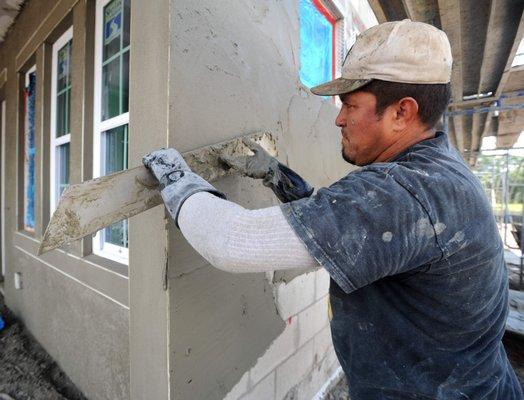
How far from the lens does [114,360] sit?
2.05 metres

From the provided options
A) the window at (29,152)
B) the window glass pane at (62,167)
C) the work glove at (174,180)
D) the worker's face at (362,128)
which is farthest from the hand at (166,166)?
the window at (29,152)

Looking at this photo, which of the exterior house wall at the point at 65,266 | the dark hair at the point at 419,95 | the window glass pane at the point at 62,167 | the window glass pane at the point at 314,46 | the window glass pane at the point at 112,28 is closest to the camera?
the dark hair at the point at 419,95

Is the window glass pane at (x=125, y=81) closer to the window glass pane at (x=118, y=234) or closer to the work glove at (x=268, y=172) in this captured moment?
the window glass pane at (x=118, y=234)

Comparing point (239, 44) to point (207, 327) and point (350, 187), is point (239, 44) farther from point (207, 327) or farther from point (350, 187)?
point (207, 327)

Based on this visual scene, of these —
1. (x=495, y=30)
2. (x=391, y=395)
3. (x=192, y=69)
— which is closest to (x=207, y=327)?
(x=391, y=395)

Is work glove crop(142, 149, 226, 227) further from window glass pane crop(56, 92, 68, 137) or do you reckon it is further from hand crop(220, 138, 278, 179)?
window glass pane crop(56, 92, 68, 137)

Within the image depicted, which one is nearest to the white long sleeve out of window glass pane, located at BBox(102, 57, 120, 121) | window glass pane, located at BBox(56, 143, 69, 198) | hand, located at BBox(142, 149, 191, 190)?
hand, located at BBox(142, 149, 191, 190)

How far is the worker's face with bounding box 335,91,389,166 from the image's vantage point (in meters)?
1.14

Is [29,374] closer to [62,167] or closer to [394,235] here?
[62,167]

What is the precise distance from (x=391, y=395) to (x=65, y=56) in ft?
12.3

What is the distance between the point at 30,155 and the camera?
3959mm

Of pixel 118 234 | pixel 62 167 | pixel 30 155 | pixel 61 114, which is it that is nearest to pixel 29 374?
pixel 118 234

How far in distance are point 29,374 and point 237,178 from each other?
2.70 meters

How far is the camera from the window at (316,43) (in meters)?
2.53
